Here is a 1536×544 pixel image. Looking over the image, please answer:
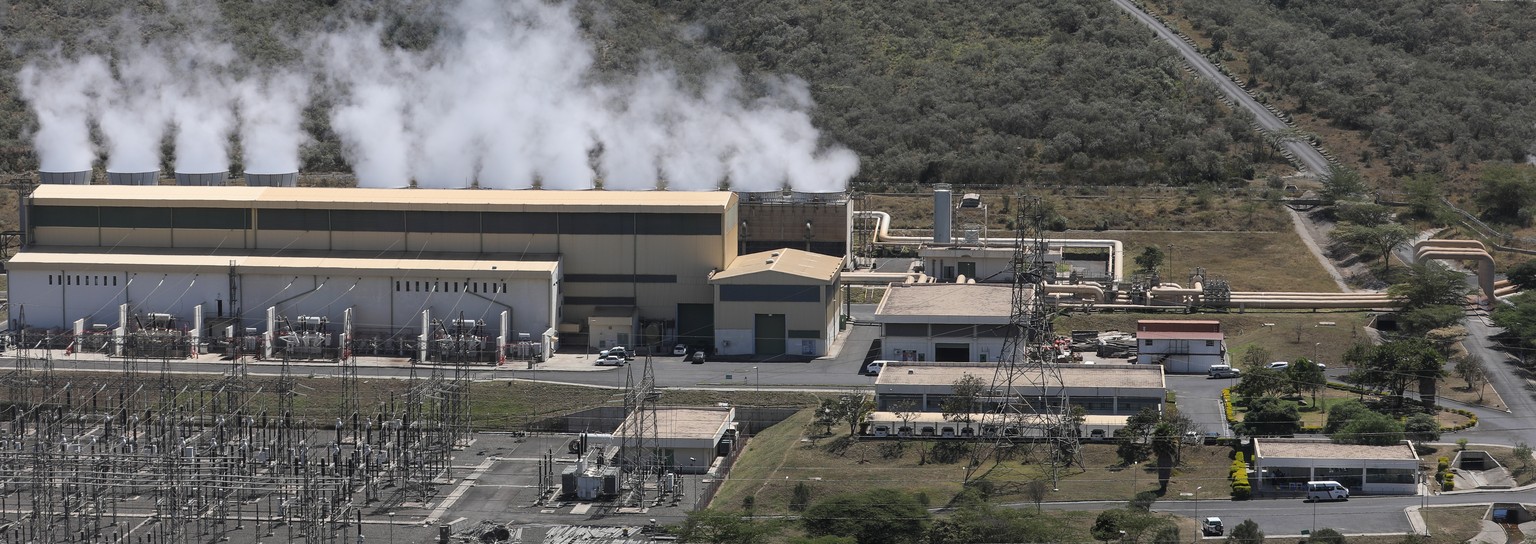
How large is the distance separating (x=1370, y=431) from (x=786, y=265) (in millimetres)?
22858

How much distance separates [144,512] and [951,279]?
34036 millimetres

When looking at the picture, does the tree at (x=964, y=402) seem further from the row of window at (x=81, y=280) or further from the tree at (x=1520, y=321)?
the row of window at (x=81, y=280)

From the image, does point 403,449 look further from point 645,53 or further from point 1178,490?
point 645,53

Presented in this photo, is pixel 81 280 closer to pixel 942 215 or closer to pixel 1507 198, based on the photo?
pixel 942 215

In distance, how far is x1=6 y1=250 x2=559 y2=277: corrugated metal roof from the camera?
70.3 m

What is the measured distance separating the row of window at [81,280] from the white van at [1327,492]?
1655 inches

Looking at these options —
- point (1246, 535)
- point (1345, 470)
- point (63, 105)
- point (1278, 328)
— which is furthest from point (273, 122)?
point (1246, 535)

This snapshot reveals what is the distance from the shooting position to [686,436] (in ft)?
192

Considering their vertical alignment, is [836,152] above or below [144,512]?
above

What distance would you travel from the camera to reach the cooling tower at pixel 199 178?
263 feet

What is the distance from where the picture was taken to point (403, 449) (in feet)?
189

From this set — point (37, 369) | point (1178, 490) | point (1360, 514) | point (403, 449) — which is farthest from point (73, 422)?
point (1360, 514)

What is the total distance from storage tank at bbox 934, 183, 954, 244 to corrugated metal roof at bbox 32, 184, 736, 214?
34.7 ft

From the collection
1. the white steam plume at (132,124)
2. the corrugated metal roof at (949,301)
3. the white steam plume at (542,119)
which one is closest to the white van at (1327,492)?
the corrugated metal roof at (949,301)
